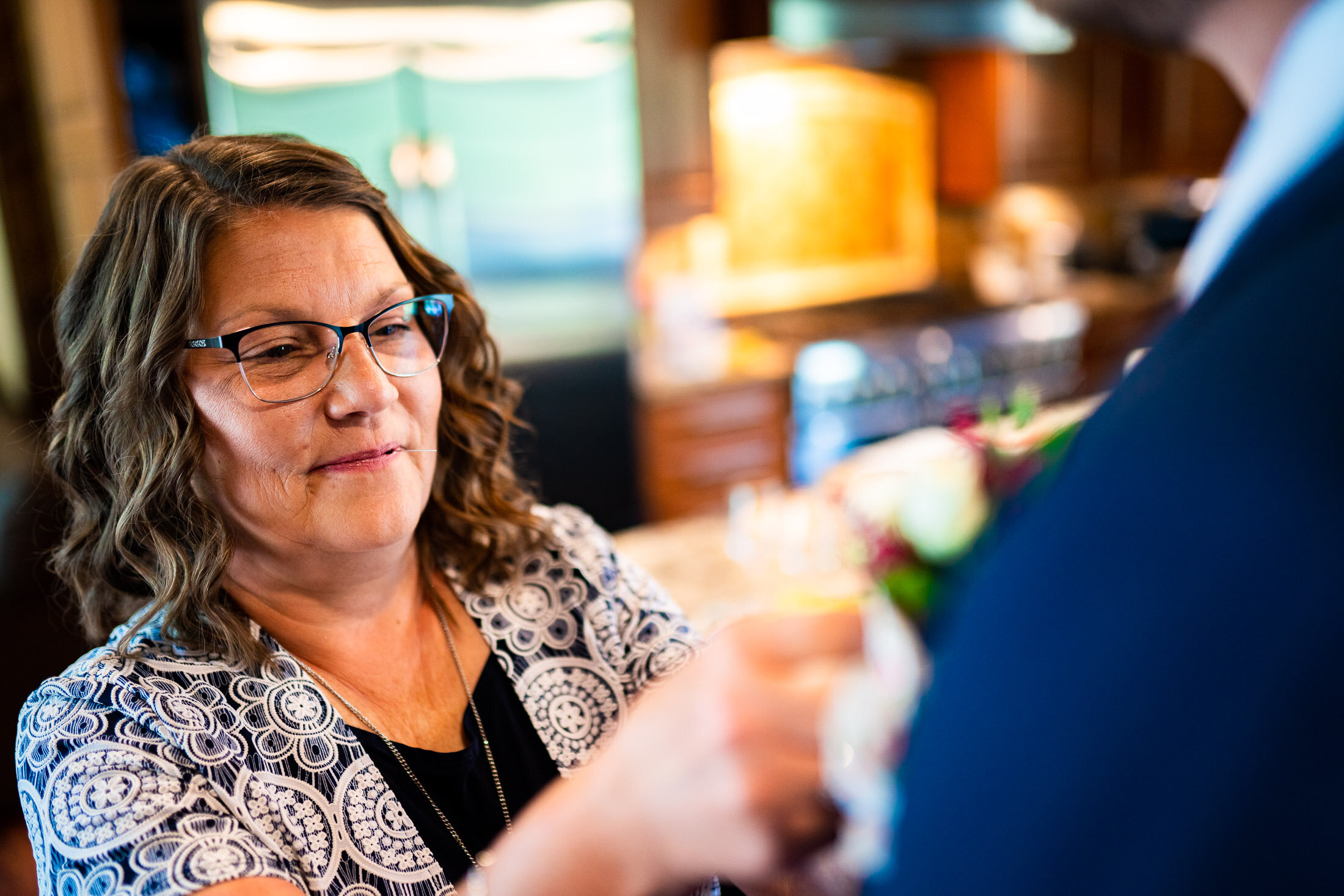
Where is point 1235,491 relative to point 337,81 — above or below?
below

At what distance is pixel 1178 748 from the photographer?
27cm

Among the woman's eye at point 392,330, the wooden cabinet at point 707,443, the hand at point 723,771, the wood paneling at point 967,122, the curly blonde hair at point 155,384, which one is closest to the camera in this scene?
the hand at point 723,771

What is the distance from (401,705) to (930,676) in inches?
35.8

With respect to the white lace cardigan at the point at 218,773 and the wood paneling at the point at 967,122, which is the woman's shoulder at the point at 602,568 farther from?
the wood paneling at the point at 967,122

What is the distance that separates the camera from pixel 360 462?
1057 mm

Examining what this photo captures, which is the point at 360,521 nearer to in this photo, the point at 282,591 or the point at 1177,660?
the point at 282,591

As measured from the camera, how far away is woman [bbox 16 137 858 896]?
0.90 metres

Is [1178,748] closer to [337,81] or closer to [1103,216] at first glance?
[337,81]

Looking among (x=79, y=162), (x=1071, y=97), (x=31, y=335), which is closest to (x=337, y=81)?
(x=79, y=162)

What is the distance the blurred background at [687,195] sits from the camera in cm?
282

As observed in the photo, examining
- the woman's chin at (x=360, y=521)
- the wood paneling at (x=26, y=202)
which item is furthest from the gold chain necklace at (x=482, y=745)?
the wood paneling at (x=26, y=202)

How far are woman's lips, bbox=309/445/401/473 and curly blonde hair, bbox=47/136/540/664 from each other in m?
0.13

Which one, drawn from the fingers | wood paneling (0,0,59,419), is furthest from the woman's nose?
wood paneling (0,0,59,419)

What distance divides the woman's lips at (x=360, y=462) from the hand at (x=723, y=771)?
643mm
